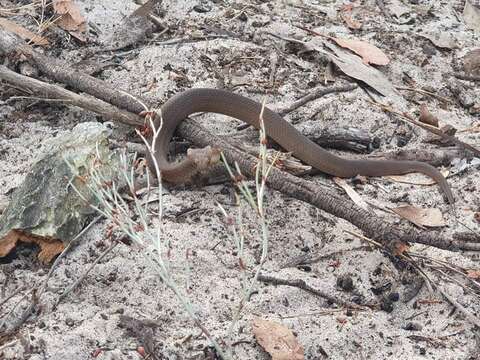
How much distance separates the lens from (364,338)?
2.95 m

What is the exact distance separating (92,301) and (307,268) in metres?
1.00

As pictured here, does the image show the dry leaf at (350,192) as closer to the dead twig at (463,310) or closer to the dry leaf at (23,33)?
the dead twig at (463,310)

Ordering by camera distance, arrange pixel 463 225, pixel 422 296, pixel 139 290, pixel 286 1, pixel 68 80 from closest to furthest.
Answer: pixel 139 290, pixel 422 296, pixel 463 225, pixel 68 80, pixel 286 1

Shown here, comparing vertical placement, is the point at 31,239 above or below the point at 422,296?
above

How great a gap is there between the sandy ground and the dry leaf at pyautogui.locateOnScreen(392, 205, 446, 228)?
2.6 inches

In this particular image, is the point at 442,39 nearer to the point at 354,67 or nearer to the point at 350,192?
A: the point at 354,67

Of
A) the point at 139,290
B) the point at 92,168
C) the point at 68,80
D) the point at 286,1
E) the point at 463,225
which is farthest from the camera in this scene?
the point at 286,1

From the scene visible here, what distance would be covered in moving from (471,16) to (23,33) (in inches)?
134

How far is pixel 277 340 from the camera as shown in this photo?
2814 millimetres

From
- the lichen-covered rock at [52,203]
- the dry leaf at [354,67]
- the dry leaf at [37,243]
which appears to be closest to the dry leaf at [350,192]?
the dry leaf at [354,67]

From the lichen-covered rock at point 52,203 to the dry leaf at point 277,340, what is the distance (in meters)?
0.94

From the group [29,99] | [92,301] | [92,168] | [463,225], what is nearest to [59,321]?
[92,301]

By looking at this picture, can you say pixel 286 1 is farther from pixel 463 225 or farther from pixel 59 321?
pixel 59 321

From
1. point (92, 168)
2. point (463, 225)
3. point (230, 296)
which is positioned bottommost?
point (463, 225)
